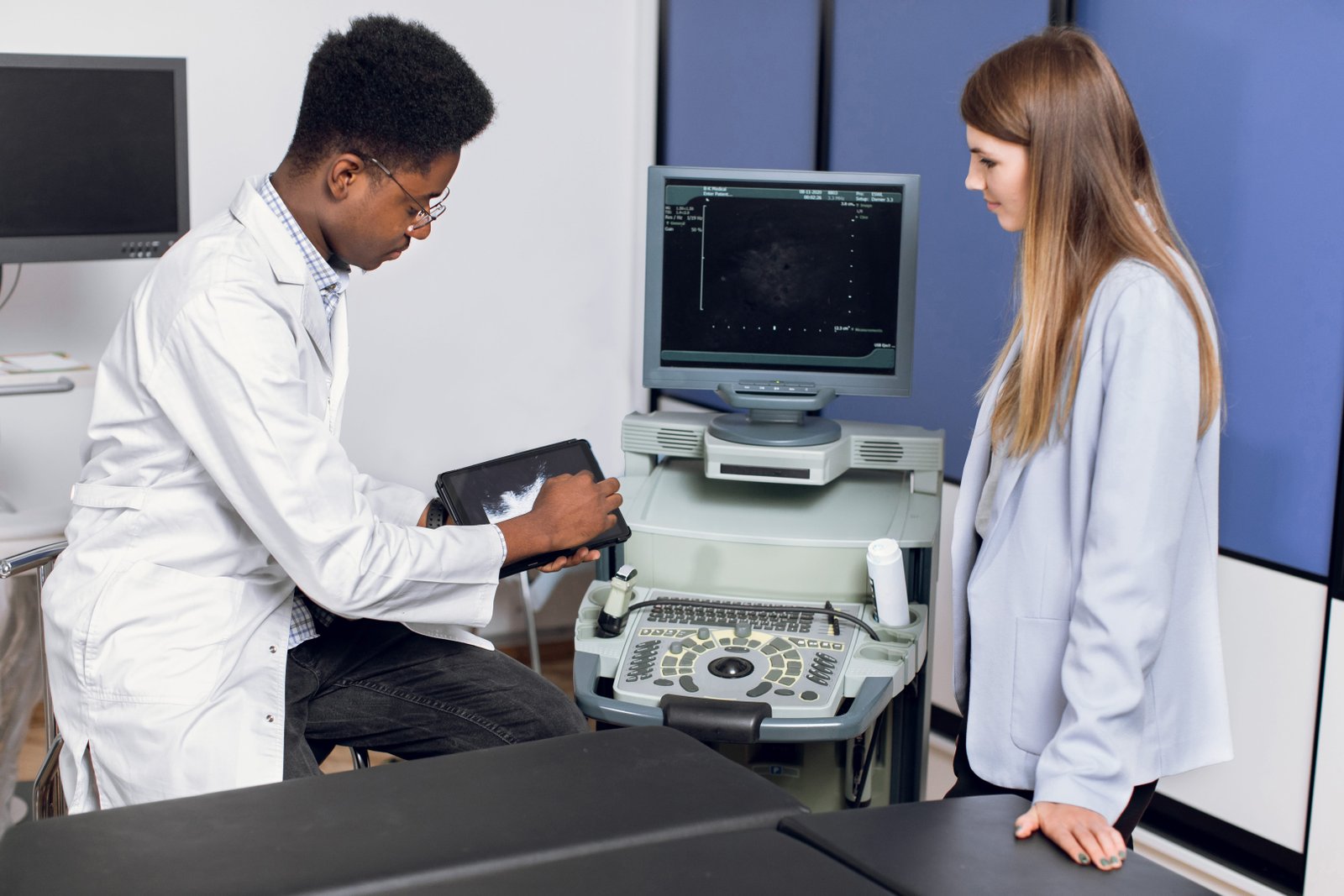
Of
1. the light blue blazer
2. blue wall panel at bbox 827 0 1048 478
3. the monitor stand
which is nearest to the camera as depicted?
the light blue blazer

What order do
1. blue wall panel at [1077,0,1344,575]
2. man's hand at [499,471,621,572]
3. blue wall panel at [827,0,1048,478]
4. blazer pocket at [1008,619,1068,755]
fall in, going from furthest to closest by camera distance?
blue wall panel at [827,0,1048,478] → blue wall panel at [1077,0,1344,575] → man's hand at [499,471,621,572] → blazer pocket at [1008,619,1068,755]

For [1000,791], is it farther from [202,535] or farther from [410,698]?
[202,535]

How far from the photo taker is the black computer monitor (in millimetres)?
2449

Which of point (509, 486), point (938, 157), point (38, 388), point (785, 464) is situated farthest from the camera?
point (938, 157)

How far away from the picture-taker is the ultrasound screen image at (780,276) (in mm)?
1849

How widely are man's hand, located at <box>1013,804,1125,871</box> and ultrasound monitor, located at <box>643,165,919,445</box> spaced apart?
36.0 inches

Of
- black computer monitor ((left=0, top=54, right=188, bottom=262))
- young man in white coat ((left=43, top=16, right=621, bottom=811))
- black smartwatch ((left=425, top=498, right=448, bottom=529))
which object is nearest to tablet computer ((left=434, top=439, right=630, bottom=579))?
black smartwatch ((left=425, top=498, right=448, bottom=529))

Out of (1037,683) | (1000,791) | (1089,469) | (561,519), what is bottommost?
(1000,791)

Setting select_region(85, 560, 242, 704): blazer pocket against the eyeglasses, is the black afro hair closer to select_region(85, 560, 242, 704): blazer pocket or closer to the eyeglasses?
the eyeglasses

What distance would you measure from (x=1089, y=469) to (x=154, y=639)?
3.03ft

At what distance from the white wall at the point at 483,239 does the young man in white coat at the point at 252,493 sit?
70.0 inches

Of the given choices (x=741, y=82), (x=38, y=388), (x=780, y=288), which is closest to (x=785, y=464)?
(x=780, y=288)

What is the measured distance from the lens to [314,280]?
146cm

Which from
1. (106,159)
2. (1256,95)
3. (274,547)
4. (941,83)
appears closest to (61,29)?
(106,159)
